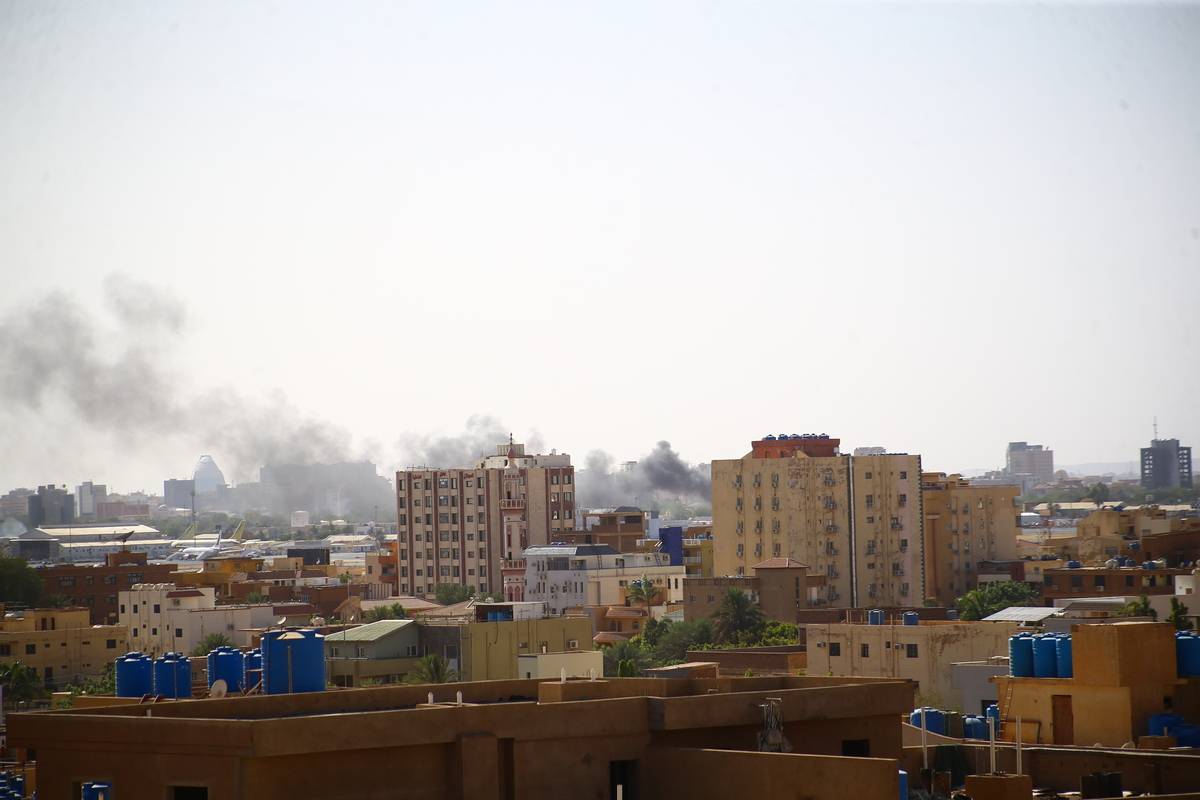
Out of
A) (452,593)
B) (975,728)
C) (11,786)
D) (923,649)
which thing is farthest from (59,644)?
(975,728)

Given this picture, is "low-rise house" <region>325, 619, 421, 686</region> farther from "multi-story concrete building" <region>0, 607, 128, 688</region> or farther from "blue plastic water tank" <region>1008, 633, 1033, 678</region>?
"blue plastic water tank" <region>1008, 633, 1033, 678</region>

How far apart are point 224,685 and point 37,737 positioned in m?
3.15

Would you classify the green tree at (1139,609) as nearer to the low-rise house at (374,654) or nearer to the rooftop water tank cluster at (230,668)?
the low-rise house at (374,654)

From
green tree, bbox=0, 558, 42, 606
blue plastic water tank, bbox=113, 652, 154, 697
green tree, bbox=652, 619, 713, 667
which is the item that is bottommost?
green tree, bbox=652, 619, 713, 667

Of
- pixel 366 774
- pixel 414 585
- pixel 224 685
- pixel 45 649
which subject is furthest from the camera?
pixel 414 585

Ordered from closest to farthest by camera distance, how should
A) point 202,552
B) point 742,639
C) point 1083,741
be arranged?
point 1083,741
point 742,639
point 202,552

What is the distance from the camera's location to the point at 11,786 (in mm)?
19203

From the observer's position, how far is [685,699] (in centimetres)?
1307

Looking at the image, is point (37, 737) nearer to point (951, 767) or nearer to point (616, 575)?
point (951, 767)

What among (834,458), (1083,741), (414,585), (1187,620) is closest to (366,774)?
(1083,741)

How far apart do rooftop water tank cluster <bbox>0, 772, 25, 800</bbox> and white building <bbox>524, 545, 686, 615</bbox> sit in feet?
164

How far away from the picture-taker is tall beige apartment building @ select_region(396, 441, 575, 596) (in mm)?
88625

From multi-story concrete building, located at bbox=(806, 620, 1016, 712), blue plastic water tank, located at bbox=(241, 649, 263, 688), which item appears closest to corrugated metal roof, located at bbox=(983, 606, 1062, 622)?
→ multi-story concrete building, located at bbox=(806, 620, 1016, 712)

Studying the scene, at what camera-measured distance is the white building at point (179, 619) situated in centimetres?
5634
